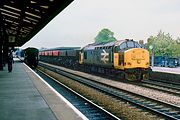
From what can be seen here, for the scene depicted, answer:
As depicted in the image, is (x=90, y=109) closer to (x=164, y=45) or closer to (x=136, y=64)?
(x=136, y=64)

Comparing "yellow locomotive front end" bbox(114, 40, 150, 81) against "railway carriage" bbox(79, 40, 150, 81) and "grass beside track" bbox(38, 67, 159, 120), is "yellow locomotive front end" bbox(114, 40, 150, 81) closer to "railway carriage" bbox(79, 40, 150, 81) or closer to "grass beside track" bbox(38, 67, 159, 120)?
"railway carriage" bbox(79, 40, 150, 81)

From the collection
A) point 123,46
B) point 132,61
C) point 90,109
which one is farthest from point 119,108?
point 123,46

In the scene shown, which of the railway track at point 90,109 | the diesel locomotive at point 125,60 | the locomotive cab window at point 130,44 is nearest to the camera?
the railway track at point 90,109

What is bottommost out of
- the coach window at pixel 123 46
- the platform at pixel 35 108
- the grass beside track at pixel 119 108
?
the grass beside track at pixel 119 108

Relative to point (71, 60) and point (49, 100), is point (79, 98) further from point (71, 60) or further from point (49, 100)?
point (71, 60)

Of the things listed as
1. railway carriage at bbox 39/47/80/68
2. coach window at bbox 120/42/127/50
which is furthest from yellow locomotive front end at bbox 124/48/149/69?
railway carriage at bbox 39/47/80/68

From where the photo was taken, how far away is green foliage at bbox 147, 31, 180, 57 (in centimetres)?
7194

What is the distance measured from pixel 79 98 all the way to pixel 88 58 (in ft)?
55.2

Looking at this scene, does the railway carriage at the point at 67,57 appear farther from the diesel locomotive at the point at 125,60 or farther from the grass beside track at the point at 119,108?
the grass beside track at the point at 119,108

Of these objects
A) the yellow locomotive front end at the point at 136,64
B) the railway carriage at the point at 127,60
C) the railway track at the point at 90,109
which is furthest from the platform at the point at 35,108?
the railway carriage at the point at 127,60

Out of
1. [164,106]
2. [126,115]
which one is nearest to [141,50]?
[164,106]

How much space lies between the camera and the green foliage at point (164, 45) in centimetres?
7194

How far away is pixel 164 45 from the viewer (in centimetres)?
7631

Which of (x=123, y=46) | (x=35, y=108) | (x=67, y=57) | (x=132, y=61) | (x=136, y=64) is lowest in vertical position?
(x=35, y=108)
